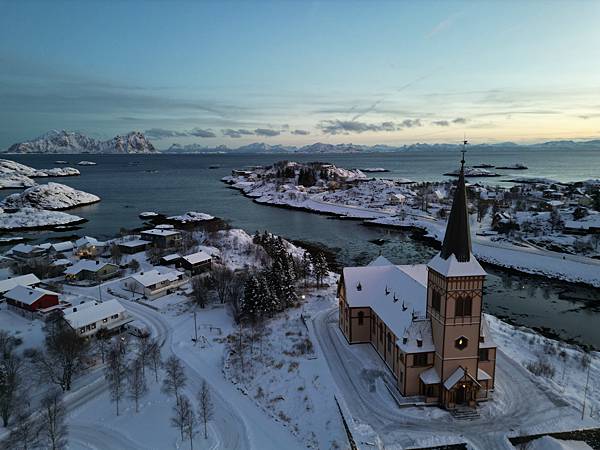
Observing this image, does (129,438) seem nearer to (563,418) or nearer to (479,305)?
(479,305)

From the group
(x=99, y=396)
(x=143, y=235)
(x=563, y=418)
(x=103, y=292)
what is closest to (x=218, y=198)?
(x=143, y=235)

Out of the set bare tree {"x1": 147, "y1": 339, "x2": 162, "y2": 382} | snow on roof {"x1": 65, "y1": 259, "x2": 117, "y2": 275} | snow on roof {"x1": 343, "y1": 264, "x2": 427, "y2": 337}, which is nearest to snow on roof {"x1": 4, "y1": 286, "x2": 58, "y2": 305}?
snow on roof {"x1": 65, "y1": 259, "x2": 117, "y2": 275}

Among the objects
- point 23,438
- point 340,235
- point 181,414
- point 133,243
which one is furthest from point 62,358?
point 340,235

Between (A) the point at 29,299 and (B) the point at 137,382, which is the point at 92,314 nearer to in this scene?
(A) the point at 29,299

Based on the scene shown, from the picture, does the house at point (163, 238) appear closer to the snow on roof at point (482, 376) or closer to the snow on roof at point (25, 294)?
the snow on roof at point (25, 294)

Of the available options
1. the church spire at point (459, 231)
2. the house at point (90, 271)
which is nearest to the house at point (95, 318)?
the house at point (90, 271)
